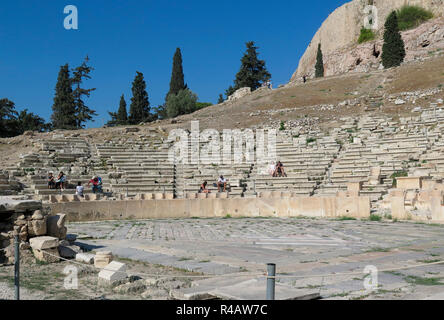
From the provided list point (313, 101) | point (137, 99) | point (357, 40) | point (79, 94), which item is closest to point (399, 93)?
point (313, 101)

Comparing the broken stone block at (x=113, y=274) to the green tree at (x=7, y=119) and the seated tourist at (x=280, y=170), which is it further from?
the green tree at (x=7, y=119)

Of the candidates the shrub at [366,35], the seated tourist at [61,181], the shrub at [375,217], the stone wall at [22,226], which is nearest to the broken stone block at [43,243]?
the stone wall at [22,226]

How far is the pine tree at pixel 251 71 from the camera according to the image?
61375mm

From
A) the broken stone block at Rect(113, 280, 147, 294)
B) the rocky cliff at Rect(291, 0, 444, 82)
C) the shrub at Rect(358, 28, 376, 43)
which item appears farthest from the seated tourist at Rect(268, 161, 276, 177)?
the shrub at Rect(358, 28, 376, 43)

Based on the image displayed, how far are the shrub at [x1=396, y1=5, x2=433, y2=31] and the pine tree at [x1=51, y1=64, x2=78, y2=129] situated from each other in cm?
4713

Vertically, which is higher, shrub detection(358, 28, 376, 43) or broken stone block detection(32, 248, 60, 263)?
shrub detection(358, 28, 376, 43)

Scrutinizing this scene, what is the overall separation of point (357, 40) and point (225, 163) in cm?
5556

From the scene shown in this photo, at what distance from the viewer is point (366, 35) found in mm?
68125

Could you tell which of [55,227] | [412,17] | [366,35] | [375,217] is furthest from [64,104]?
[412,17]

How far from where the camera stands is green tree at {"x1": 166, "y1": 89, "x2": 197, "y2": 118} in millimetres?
50156

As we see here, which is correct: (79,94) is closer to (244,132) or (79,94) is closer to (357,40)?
(244,132)

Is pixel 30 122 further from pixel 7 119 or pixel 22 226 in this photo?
pixel 22 226

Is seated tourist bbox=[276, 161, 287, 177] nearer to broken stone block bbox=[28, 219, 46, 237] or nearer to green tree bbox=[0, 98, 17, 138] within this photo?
broken stone block bbox=[28, 219, 46, 237]
